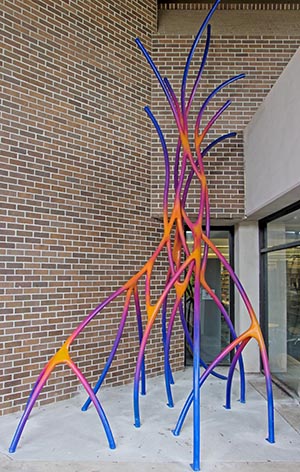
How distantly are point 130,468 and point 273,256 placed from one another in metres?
3.55

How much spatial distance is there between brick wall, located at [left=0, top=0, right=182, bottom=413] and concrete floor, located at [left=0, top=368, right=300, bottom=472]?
0.63 meters

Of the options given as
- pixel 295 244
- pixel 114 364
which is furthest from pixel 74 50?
pixel 114 364

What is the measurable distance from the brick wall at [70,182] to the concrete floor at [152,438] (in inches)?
24.7

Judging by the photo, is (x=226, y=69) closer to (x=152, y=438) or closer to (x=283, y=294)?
(x=283, y=294)

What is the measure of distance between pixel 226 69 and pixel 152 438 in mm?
4894

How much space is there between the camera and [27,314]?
4582mm

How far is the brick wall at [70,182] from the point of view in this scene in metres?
4.54

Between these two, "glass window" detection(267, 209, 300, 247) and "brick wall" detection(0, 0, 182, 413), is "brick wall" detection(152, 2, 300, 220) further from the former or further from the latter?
"glass window" detection(267, 209, 300, 247)

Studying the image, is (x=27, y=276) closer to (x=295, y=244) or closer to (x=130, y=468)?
(x=130, y=468)

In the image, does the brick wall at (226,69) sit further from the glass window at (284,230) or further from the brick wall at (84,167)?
the glass window at (284,230)

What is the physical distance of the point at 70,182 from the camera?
507 centimetres

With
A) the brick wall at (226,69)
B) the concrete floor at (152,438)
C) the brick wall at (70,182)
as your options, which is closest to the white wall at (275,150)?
the brick wall at (226,69)

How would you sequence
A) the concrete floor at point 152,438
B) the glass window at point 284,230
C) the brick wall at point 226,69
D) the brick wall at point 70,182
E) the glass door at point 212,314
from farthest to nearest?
1. the glass door at point 212,314
2. the brick wall at point 226,69
3. the glass window at point 284,230
4. the brick wall at point 70,182
5. the concrete floor at point 152,438

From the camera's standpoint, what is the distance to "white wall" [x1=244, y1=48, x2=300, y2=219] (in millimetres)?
4102
